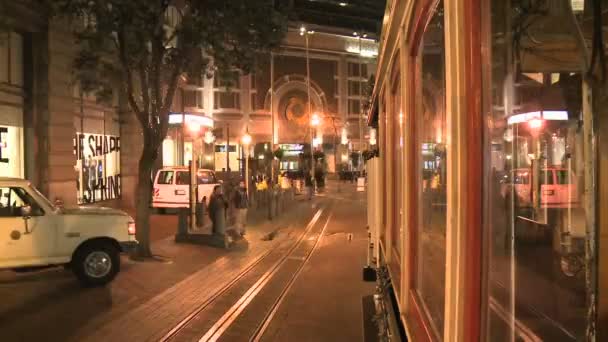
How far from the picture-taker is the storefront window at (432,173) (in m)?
2.23

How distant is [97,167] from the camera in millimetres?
20047

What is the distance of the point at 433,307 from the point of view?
7.80 feet

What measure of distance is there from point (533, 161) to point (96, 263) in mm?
9036

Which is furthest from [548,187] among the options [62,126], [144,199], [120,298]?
[62,126]

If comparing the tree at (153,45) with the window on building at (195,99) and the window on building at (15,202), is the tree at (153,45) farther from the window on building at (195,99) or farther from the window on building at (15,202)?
the window on building at (195,99)

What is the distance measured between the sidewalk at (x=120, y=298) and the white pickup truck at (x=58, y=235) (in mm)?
453

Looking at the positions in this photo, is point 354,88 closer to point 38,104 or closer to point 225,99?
point 225,99

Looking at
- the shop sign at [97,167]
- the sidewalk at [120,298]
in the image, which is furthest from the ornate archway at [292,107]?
the sidewalk at [120,298]

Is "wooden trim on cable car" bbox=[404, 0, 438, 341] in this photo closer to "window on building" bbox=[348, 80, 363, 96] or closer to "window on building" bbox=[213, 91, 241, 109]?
"window on building" bbox=[213, 91, 241, 109]

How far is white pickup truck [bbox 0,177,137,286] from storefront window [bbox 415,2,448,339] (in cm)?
774

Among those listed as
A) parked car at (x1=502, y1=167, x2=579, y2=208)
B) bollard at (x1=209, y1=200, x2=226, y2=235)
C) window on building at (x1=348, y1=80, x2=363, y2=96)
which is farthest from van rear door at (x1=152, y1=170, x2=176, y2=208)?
window on building at (x1=348, y1=80, x2=363, y2=96)

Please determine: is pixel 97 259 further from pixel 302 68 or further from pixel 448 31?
pixel 302 68

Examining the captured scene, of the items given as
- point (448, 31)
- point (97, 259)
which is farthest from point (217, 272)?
point (448, 31)

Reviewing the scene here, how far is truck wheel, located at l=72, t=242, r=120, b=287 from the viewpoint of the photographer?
9453mm
